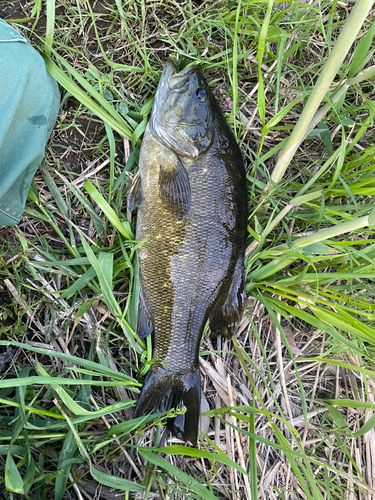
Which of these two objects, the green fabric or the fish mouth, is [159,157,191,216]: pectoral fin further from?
the green fabric

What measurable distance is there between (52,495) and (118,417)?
0.54 meters

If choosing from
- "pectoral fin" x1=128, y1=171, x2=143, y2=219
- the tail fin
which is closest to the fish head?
"pectoral fin" x1=128, y1=171, x2=143, y2=219

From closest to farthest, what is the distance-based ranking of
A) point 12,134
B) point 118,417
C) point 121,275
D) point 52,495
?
point 12,134, point 52,495, point 118,417, point 121,275

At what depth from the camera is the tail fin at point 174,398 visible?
2.09m

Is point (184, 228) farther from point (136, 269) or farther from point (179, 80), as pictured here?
point (179, 80)

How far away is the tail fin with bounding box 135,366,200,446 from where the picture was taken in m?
2.09

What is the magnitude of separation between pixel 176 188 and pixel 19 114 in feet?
3.06

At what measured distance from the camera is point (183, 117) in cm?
215

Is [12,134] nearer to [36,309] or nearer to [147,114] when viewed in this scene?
[147,114]

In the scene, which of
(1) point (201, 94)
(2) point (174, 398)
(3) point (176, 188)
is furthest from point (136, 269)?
(1) point (201, 94)

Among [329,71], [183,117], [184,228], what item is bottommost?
[184,228]

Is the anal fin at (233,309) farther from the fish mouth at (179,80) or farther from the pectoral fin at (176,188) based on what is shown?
the fish mouth at (179,80)

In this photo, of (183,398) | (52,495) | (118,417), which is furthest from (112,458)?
(183,398)

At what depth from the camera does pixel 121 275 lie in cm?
232
